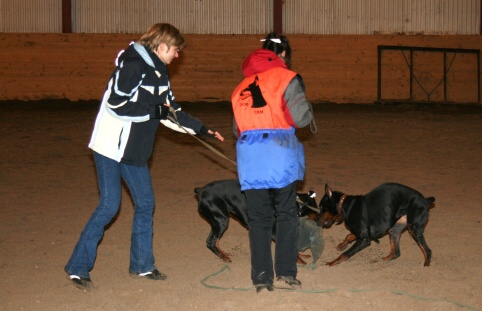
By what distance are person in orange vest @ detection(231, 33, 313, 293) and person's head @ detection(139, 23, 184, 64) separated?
0.54 m

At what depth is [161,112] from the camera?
5.06 m

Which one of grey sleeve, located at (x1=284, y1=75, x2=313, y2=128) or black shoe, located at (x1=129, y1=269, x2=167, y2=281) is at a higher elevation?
grey sleeve, located at (x1=284, y1=75, x2=313, y2=128)

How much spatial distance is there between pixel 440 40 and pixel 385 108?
3413 millimetres

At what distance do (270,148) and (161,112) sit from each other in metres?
0.83

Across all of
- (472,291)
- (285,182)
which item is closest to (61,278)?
(285,182)

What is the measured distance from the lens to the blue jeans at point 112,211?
16.7 ft

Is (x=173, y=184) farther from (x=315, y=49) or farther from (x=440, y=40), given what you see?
(x=440, y=40)

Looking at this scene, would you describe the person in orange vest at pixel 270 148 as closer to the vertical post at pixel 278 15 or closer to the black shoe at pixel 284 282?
the black shoe at pixel 284 282

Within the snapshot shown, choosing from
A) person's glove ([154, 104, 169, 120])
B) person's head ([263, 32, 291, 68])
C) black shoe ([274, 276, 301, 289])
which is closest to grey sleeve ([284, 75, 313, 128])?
person's head ([263, 32, 291, 68])

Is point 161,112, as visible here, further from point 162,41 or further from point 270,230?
point 270,230

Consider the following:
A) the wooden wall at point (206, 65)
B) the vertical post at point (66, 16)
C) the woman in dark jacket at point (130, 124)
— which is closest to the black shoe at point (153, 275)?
the woman in dark jacket at point (130, 124)

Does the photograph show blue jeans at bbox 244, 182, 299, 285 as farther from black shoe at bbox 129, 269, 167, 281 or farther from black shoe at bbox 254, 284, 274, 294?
black shoe at bbox 129, 269, 167, 281

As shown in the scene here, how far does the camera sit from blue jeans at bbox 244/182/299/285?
5.00 m

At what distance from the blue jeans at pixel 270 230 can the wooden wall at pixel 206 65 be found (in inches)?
554
